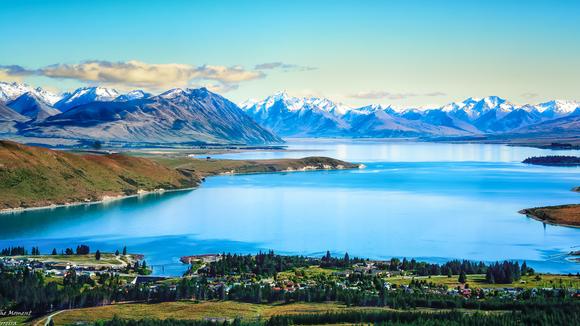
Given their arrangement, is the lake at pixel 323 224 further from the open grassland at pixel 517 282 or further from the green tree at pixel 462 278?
the green tree at pixel 462 278

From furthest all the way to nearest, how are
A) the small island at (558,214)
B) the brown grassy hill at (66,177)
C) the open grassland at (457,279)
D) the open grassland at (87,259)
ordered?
the brown grassy hill at (66,177), the small island at (558,214), the open grassland at (87,259), the open grassland at (457,279)

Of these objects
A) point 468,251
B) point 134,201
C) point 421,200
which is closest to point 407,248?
point 468,251

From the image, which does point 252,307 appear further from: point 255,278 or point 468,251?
point 468,251

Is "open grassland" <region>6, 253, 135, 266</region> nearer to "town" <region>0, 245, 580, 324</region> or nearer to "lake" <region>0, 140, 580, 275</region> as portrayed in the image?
"town" <region>0, 245, 580, 324</region>

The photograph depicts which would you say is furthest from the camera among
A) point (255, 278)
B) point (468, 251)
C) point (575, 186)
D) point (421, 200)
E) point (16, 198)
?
point (575, 186)

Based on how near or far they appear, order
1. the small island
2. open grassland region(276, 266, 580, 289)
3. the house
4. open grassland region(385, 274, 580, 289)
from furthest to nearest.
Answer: the small island, the house, open grassland region(276, 266, 580, 289), open grassland region(385, 274, 580, 289)

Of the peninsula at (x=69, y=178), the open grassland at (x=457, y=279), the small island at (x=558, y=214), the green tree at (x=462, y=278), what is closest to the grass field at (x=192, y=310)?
the open grassland at (x=457, y=279)

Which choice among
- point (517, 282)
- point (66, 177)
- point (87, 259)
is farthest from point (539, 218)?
point (66, 177)

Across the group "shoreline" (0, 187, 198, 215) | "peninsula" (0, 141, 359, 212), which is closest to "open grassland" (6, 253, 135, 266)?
"shoreline" (0, 187, 198, 215)
